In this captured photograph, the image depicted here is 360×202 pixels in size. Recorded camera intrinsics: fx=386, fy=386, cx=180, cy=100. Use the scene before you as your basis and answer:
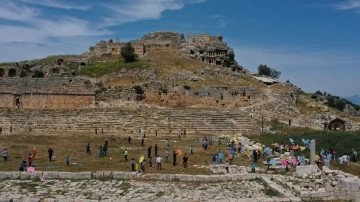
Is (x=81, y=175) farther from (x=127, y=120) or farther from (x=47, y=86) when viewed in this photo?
(x=47, y=86)

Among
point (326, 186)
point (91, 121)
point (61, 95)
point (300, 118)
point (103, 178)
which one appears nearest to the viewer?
point (326, 186)

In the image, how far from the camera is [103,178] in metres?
17.2

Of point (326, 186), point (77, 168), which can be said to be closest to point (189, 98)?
point (77, 168)

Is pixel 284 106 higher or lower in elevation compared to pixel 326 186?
higher

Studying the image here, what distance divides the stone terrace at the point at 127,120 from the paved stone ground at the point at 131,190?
21.3m

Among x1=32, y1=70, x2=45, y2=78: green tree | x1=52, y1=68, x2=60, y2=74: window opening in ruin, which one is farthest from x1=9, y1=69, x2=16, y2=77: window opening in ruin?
x1=52, y1=68, x2=60, y2=74: window opening in ruin

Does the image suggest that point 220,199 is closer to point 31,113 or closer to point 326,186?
point 326,186

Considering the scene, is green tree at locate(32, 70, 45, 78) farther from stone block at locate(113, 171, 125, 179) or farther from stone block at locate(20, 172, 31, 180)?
stone block at locate(113, 171, 125, 179)

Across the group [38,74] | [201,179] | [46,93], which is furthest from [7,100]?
[201,179]

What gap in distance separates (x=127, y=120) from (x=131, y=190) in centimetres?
2410

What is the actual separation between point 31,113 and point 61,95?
5.96m

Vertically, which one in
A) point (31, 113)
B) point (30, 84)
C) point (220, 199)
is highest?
point (30, 84)

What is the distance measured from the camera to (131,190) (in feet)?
50.6

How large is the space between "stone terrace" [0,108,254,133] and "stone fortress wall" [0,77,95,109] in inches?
172
